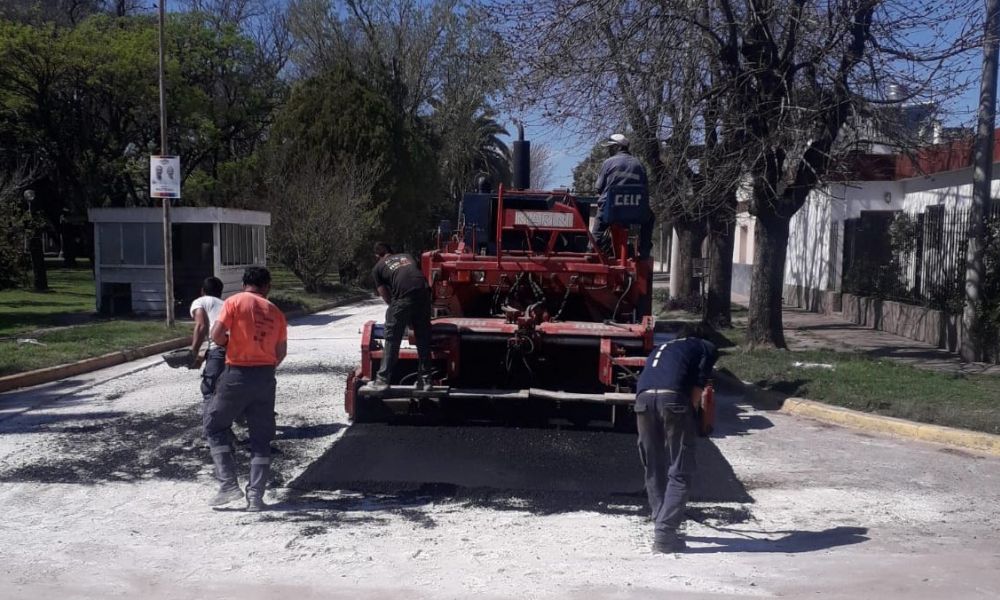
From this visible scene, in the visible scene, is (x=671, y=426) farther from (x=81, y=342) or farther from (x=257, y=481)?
(x=81, y=342)

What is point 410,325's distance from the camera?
27.7 ft

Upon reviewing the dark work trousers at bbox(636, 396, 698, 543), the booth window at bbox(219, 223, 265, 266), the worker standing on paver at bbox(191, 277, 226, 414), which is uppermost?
the booth window at bbox(219, 223, 265, 266)

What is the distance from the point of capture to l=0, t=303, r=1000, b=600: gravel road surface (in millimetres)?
5242

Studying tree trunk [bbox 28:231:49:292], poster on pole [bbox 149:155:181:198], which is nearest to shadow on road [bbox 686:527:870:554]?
poster on pole [bbox 149:155:181:198]

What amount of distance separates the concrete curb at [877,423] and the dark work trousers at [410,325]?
4398 millimetres

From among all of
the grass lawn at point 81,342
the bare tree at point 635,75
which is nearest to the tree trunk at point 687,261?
the bare tree at point 635,75

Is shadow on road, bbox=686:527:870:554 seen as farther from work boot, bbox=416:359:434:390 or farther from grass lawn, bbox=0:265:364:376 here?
grass lawn, bbox=0:265:364:376

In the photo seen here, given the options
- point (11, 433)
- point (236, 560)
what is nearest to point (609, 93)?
point (11, 433)

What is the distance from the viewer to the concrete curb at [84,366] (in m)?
11.7

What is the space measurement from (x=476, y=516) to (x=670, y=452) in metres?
1.46

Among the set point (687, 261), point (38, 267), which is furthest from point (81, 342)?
point (38, 267)

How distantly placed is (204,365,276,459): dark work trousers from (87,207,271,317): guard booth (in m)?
14.5

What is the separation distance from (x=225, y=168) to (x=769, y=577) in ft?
102

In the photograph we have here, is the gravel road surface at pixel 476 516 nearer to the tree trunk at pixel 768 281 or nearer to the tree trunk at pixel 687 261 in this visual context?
the tree trunk at pixel 768 281
